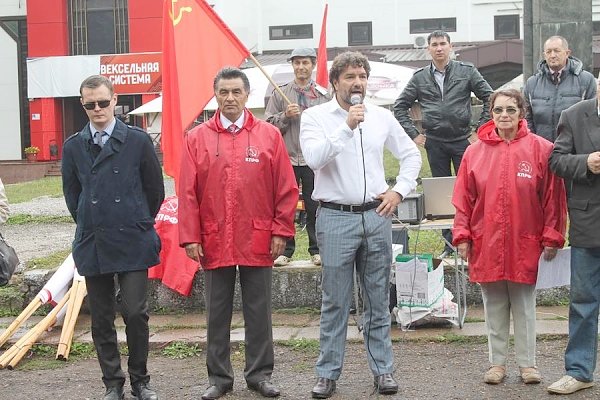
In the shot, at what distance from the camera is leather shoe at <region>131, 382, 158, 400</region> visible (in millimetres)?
6078

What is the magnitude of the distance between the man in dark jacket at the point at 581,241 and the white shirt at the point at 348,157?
39.3 inches

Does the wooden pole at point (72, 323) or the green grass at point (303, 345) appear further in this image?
the wooden pole at point (72, 323)

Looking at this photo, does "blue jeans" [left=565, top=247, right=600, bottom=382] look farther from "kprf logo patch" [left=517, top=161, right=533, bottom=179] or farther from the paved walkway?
the paved walkway

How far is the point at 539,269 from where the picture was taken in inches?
254

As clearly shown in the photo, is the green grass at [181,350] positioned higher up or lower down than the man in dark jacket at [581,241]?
lower down

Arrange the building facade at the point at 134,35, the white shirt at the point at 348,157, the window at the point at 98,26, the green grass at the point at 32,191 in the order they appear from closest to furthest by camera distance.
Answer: the white shirt at the point at 348,157 → the green grass at the point at 32,191 → the building facade at the point at 134,35 → the window at the point at 98,26

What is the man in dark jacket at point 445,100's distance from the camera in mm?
8805

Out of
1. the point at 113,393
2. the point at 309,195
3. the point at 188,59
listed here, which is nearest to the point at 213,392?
the point at 113,393

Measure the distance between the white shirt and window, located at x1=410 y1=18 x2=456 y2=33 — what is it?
36.1 metres

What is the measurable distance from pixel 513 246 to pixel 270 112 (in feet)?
10.9

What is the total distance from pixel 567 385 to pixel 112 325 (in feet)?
9.49

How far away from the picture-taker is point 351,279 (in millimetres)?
6117

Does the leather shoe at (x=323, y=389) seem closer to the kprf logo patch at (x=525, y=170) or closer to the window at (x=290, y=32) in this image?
the kprf logo patch at (x=525, y=170)

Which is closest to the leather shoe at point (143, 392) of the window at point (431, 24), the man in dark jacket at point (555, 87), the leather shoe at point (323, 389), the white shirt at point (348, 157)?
the leather shoe at point (323, 389)
